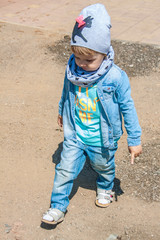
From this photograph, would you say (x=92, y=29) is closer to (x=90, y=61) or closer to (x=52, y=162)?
(x=90, y=61)

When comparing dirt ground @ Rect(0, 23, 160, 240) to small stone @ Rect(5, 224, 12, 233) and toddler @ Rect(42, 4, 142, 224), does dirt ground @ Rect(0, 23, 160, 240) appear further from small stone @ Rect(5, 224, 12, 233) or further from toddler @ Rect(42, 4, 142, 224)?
toddler @ Rect(42, 4, 142, 224)

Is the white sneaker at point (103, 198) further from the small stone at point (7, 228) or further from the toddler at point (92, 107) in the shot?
the small stone at point (7, 228)

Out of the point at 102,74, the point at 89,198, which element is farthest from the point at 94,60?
the point at 89,198

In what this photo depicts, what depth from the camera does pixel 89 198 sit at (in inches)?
153

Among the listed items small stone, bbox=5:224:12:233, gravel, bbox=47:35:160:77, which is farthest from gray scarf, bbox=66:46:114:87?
gravel, bbox=47:35:160:77

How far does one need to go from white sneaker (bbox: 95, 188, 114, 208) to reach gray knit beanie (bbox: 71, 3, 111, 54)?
A: 1430mm

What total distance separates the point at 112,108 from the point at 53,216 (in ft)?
3.40

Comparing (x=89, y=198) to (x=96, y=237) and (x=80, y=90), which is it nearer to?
(x=96, y=237)

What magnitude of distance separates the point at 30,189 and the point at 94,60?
156 cm

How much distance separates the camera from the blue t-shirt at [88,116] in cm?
320

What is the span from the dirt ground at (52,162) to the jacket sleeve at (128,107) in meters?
0.79

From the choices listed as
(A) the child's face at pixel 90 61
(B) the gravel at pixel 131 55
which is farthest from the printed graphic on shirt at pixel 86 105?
(B) the gravel at pixel 131 55

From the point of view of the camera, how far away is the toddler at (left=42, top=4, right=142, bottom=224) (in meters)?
2.94

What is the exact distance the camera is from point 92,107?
322 cm
